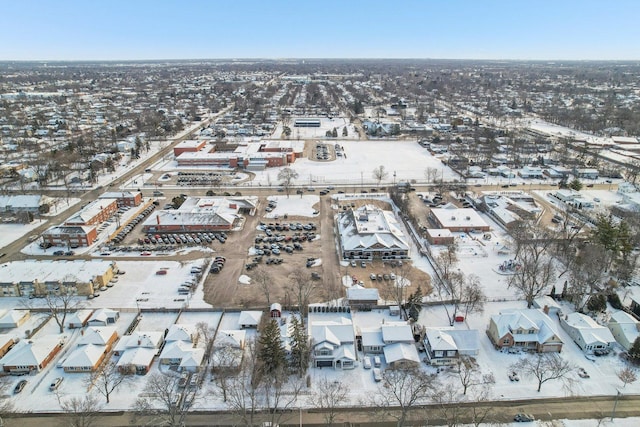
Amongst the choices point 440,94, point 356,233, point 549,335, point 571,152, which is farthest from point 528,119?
point 549,335

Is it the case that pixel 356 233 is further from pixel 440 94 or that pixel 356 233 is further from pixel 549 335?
pixel 440 94

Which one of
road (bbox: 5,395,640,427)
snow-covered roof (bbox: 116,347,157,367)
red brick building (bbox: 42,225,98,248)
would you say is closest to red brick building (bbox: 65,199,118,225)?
red brick building (bbox: 42,225,98,248)

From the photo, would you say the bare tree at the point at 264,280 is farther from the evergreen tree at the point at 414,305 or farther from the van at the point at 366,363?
the evergreen tree at the point at 414,305

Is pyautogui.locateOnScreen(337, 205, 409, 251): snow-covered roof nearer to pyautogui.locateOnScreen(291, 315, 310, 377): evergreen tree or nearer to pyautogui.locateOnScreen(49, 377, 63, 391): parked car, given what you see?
pyautogui.locateOnScreen(291, 315, 310, 377): evergreen tree

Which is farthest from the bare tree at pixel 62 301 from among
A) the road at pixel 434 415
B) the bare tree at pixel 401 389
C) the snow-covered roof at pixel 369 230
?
the snow-covered roof at pixel 369 230

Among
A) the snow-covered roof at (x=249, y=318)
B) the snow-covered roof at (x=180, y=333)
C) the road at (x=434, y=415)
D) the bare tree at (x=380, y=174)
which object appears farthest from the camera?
the bare tree at (x=380, y=174)
